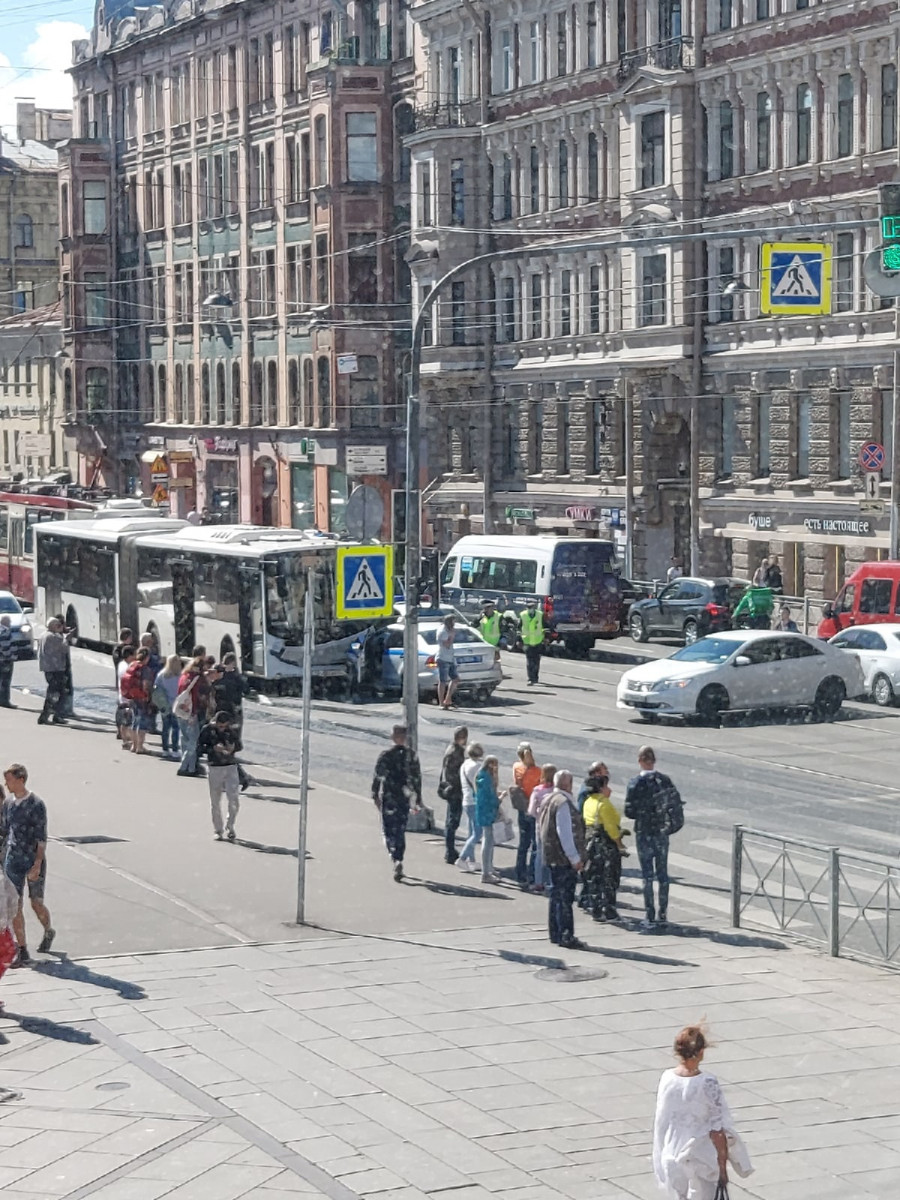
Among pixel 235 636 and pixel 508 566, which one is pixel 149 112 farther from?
pixel 235 636

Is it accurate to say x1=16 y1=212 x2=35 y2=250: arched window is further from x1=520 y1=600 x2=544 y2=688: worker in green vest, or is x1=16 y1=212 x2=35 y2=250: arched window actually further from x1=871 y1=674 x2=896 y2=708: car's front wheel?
x1=871 y1=674 x2=896 y2=708: car's front wheel

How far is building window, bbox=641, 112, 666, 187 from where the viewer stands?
53500 millimetres

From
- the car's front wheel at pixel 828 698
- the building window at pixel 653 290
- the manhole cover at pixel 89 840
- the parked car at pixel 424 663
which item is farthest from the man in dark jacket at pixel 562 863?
the building window at pixel 653 290

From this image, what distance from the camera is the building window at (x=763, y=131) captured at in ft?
165

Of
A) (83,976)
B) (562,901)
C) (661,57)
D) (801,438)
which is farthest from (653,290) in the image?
(83,976)

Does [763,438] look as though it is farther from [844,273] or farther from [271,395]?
[271,395]

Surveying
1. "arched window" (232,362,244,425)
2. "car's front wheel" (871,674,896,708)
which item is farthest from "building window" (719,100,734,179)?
"arched window" (232,362,244,425)

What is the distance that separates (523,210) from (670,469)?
356 inches

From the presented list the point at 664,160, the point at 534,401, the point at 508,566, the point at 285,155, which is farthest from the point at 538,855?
the point at 285,155

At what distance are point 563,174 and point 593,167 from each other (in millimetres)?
1460

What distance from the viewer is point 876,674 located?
35.6 meters

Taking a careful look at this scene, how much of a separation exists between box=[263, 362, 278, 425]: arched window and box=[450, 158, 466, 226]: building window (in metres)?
14.9

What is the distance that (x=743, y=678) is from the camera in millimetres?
33125

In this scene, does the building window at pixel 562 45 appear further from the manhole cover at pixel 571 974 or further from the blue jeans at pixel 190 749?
the manhole cover at pixel 571 974
